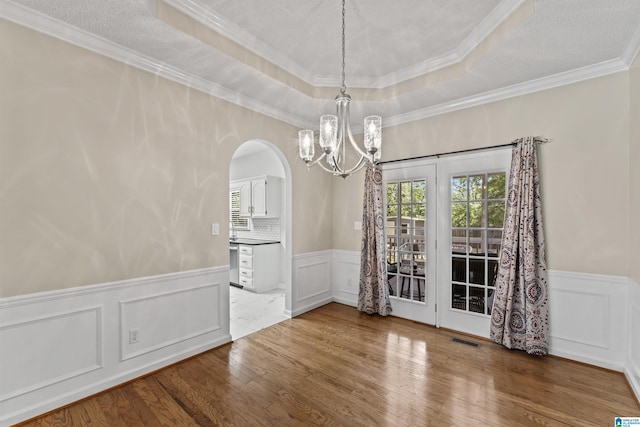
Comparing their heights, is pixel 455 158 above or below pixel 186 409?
above

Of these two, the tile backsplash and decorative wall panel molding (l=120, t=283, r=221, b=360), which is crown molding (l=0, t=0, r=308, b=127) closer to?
Result: decorative wall panel molding (l=120, t=283, r=221, b=360)

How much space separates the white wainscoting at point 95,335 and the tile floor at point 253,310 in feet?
1.86

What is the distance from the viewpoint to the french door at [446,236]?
3287mm

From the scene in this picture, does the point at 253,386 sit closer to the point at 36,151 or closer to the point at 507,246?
the point at 36,151

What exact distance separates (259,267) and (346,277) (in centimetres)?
171

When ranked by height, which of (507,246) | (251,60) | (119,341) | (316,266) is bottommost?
(119,341)

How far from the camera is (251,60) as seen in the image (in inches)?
109

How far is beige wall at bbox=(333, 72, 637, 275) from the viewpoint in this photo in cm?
261

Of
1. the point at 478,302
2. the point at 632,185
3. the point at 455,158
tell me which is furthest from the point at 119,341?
the point at 632,185

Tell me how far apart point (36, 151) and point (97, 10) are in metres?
1.06

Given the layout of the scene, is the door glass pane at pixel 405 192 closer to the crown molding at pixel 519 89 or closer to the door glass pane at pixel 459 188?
the door glass pane at pixel 459 188

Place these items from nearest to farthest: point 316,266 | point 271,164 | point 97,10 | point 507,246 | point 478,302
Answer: point 97,10, point 507,246, point 478,302, point 316,266, point 271,164

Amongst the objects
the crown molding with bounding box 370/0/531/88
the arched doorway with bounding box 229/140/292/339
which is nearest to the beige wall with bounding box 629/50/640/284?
the crown molding with bounding box 370/0/531/88

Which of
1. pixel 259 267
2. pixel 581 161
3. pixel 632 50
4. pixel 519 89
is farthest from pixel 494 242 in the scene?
pixel 259 267
